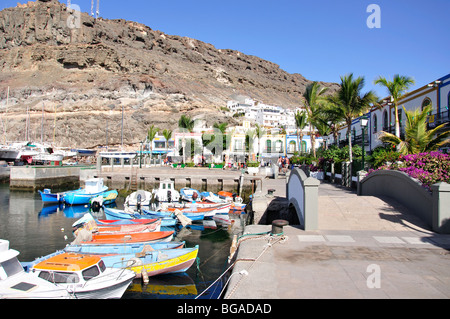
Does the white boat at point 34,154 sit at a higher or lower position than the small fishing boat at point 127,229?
higher

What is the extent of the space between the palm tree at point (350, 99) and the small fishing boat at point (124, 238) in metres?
15.7

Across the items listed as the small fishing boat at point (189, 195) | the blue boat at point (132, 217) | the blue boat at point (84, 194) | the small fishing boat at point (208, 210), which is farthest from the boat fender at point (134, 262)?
the blue boat at point (84, 194)

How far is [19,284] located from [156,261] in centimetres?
515

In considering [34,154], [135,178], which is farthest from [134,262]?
[34,154]

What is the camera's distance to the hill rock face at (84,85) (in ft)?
305

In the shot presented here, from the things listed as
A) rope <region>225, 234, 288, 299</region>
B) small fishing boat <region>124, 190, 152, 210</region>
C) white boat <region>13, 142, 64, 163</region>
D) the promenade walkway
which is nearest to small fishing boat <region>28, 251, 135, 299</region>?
the promenade walkway

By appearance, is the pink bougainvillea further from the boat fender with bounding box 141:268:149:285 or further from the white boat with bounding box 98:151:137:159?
the white boat with bounding box 98:151:137:159

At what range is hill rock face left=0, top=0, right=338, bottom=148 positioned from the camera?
92.9 metres

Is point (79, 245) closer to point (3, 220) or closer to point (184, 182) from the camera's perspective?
point (3, 220)

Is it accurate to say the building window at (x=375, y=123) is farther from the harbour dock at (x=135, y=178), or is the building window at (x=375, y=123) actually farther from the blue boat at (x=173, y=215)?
the blue boat at (x=173, y=215)

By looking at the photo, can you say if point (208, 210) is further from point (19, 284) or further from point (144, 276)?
point (19, 284)

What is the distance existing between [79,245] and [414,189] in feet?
49.2

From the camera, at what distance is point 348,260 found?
27.1 feet
